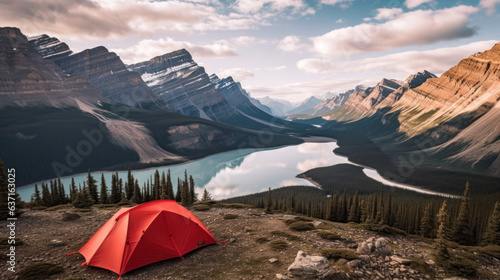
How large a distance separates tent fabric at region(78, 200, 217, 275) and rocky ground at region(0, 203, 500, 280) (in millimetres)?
615

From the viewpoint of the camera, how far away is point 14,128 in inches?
6668

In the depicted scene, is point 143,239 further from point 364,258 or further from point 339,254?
point 364,258

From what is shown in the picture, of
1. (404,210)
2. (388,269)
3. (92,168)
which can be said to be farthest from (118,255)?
(92,168)

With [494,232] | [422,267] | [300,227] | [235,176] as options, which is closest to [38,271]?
[300,227]

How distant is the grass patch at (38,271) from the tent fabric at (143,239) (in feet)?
7.01

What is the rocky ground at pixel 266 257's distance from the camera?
17.6 m

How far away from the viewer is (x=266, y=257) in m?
20.8

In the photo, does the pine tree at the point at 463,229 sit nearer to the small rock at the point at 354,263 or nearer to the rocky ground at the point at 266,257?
the rocky ground at the point at 266,257

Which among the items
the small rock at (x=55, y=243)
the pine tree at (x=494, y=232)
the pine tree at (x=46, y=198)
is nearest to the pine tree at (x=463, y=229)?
the pine tree at (x=494, y=232)

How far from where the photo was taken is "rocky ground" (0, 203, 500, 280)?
17.6 meters

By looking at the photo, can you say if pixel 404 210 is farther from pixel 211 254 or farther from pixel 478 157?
pixel 478 157

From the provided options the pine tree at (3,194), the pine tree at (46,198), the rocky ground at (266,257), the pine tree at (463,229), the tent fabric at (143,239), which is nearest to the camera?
the rocky ground at (266,257)

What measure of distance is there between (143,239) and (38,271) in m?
7.18

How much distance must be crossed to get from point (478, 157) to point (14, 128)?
289 meters
